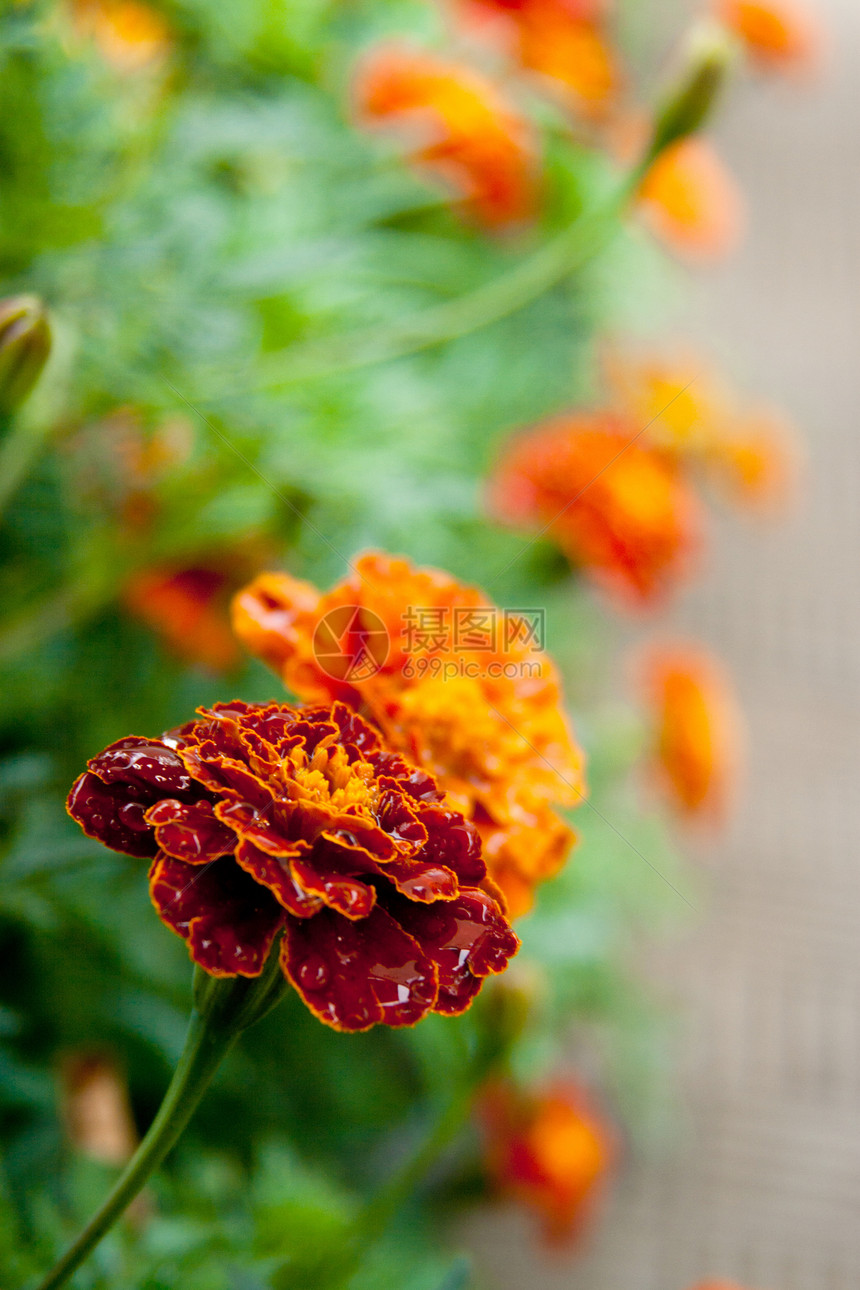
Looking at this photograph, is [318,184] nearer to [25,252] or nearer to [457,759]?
[25,252]

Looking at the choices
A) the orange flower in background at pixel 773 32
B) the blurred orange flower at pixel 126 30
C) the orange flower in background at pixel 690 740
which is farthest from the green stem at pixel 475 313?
the orange flower in background at pixel 773 32

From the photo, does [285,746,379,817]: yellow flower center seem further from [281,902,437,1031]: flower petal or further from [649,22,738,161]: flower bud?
[649,22,738,161]: flower bud

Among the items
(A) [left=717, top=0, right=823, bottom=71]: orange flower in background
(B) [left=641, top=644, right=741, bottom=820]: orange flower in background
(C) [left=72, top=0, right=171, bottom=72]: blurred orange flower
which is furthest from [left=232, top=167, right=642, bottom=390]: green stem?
(A) [left=717, top=0, right=823, bottom=71]: orange flower in background

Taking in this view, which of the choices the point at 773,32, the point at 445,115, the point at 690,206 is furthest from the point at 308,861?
the point at 773,32

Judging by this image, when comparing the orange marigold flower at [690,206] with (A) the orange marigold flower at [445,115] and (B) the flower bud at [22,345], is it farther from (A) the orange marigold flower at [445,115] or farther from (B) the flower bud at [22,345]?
(B) the flower bud at [22,345]

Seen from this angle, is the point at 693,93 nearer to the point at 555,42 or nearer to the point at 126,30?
the point at 126,30

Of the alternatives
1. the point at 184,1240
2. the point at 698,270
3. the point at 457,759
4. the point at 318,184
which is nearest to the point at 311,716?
the point at 457,759
